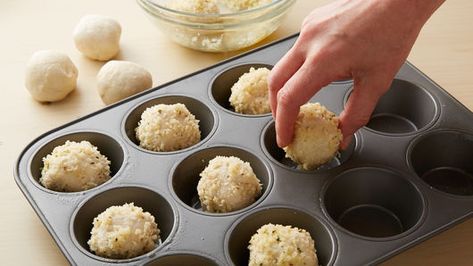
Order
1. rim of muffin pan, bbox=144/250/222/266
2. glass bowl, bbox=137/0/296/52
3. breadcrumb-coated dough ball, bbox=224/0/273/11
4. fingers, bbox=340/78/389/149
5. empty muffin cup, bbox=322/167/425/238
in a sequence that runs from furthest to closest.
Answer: breadcrumb-coated dough ball, bbox=224/0/273/11
glass bowl, bbox=137/0/296/52
empty muffin cup, bbox=322/167/425/238
fingers, bbox=340/78/389/149
rim of muffin pan, bbox=144/250/222/266

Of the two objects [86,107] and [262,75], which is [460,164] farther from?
[86,107]

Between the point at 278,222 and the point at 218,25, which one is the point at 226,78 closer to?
the point at 218,25

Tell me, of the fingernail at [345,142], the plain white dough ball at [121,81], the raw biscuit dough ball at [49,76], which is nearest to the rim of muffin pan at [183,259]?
the fingernail at [345,142]

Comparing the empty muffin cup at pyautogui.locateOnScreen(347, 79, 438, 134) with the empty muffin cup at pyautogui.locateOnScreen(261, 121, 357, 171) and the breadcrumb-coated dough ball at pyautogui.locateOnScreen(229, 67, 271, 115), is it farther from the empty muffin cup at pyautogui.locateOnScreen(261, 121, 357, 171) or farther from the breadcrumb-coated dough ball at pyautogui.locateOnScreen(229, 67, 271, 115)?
the breadcrumb-coated dough ball at pyautogui.locateOnScreen(229, 67, 271, 115)

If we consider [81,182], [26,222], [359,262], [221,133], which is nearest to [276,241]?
[359,262]

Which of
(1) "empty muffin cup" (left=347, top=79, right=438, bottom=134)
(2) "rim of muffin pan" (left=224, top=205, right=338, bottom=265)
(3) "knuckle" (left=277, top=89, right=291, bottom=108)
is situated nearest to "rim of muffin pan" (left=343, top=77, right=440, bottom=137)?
(1) "empty muffin cup" (left=347, top=79, right=438, bottom=134)

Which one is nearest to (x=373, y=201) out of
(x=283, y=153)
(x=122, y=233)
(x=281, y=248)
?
(x=283, y=153)
